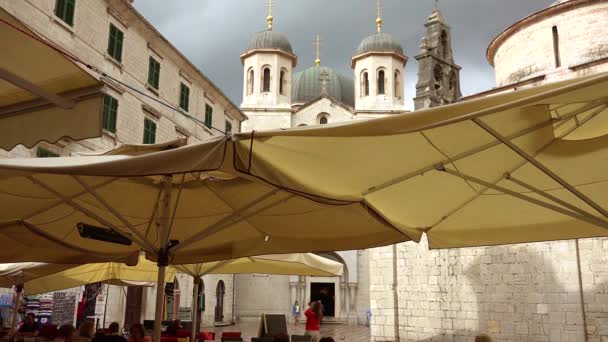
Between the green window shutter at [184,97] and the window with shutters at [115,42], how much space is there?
186 inches

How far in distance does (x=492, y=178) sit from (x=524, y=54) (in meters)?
14.1

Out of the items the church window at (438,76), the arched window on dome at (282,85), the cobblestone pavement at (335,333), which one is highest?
the arched window on dome at (282,85)

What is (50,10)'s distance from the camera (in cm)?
1591

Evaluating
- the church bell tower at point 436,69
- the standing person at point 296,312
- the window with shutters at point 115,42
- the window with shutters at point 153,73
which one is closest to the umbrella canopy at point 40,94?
the church bell tower at point 436,69

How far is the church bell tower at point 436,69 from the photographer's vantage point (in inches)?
672

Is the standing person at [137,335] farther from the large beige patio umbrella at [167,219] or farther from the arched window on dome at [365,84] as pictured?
the arched window on dome at [365,84]

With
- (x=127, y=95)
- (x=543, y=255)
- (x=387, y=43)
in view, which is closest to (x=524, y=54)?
(x=543, y=255)

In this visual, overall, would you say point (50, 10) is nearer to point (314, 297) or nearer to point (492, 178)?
point (492, 178)

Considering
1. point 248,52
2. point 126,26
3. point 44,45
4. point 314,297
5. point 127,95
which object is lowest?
point 314,297

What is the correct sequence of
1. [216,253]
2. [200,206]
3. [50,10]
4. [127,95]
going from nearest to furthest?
[200,206]
[216,253]
[50,10]
[127,95]

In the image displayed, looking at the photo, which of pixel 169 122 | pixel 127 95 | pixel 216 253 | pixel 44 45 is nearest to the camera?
pixel 44 45

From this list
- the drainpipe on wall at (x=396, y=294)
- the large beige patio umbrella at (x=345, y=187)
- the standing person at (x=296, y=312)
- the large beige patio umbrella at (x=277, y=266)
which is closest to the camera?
the large beige patio umbrella at (x=345, y=187)

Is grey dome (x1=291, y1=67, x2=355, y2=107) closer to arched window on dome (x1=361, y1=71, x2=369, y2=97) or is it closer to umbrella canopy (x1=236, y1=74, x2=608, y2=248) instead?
arched window on dome (x1=361, y1=71, x2=369, y2=97)

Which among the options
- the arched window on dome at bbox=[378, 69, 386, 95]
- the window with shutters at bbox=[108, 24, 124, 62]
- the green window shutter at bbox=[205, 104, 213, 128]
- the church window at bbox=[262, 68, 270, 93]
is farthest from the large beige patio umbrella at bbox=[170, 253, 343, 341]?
the arched window on dome at bbox=[378, 69, 386, 95]
